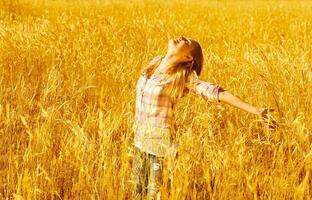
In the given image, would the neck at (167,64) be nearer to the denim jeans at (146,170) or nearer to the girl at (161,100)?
the girl at (161,100)

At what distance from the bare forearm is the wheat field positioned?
0.13 m

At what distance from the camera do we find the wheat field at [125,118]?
170 centimetres

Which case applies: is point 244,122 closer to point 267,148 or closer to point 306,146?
point 267,148

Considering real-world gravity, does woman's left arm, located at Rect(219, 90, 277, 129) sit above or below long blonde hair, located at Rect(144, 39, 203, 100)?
below

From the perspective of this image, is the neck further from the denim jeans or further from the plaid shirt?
the denim jeans

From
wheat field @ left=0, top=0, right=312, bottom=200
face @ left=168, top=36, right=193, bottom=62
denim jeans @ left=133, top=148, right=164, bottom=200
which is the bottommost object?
denim jeans @ left=133, top=148, right=164, bottom=200

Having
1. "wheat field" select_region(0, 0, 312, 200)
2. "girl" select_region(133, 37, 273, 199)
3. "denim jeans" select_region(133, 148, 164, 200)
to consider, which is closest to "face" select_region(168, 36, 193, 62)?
"girl" select_region(133, 37, 273, 199)

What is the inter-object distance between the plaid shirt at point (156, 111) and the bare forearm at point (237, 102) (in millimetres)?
100

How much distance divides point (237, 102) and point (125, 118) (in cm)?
92

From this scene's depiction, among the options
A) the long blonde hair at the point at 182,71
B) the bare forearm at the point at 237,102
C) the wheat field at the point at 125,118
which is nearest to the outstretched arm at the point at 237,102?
the bare forearm at the point at 237,102

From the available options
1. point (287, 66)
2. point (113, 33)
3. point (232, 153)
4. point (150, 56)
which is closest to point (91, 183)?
point (232, 153)

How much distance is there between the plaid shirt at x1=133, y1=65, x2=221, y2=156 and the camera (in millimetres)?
1841

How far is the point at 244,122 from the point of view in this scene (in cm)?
251

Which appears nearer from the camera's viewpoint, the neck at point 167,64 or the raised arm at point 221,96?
the raised arm at point 221,96
